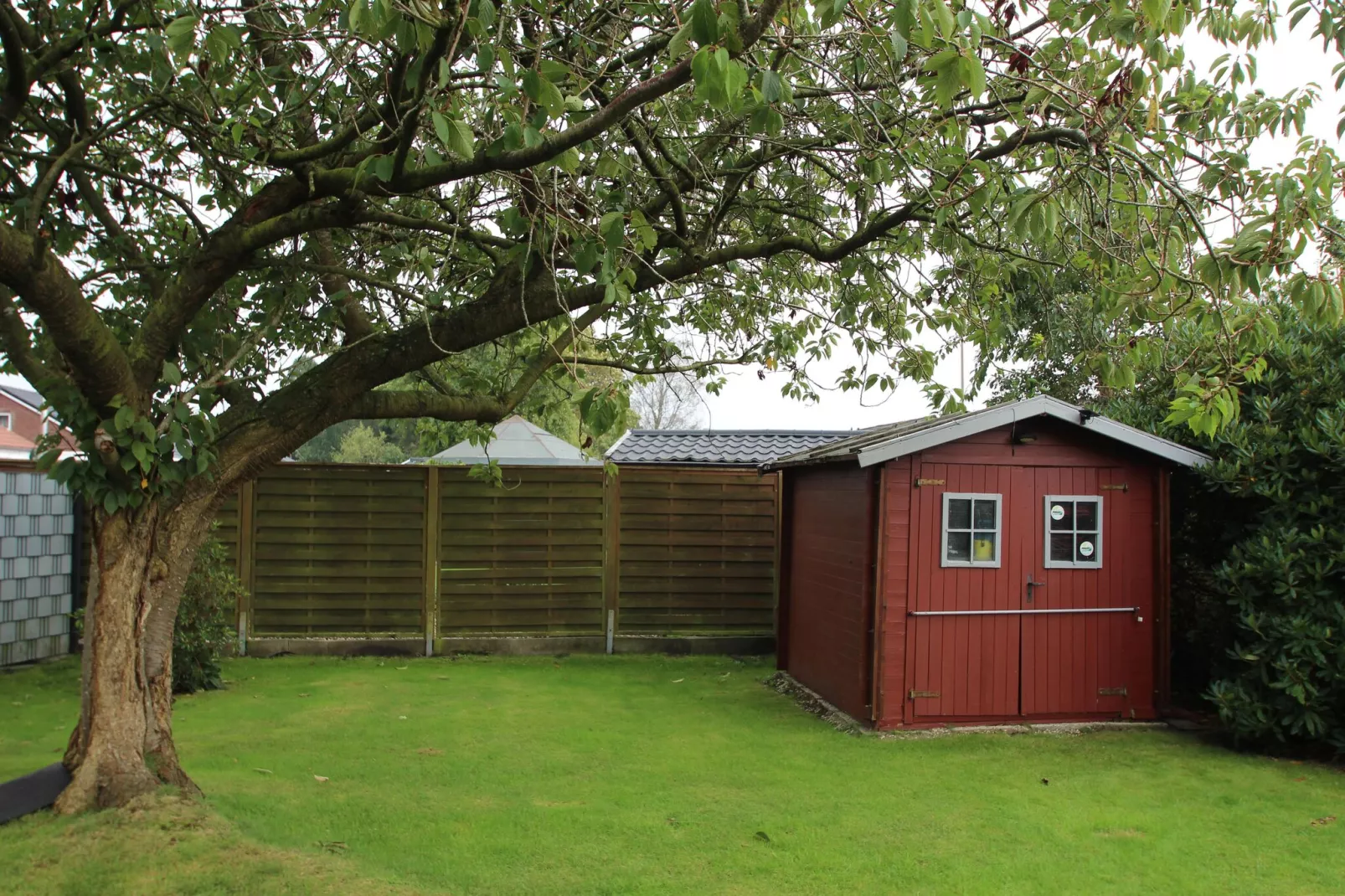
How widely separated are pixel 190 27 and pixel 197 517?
237 centimetres

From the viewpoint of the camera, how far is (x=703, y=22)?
265 cm

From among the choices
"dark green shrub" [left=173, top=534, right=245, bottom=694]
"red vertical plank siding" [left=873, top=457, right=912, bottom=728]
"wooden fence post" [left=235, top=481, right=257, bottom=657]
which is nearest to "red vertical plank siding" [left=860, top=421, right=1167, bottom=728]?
"red vertical plank siding" [left=873, top=457, right=912, bottom=728]

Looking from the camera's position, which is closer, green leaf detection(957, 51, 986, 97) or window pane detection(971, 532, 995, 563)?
green leaf detection(957, 51, 986, 97)

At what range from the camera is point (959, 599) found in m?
7.17

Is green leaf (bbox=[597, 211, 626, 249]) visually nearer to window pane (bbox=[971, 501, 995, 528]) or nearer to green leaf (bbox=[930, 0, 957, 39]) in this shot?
green leaf (bbox=[930, 0, 957, 39])

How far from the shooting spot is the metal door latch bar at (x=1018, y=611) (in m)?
7.11

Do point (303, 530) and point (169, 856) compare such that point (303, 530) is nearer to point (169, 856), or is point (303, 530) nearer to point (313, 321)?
point (313, 321)

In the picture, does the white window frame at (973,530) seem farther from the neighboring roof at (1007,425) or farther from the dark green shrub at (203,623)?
the dark green shrub at (203,623)

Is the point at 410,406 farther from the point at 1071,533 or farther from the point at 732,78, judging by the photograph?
Result: the point at 1071,533

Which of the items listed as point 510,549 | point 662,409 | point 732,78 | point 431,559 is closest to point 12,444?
point 662,409

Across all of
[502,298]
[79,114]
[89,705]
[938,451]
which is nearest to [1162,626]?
[938,451]

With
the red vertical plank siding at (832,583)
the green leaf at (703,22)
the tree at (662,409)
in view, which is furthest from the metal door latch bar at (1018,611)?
the tree at (662,409)

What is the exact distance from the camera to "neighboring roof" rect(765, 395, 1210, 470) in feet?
22.7

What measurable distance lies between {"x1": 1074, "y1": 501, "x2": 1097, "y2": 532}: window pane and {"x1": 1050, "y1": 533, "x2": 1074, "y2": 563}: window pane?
116 mm
